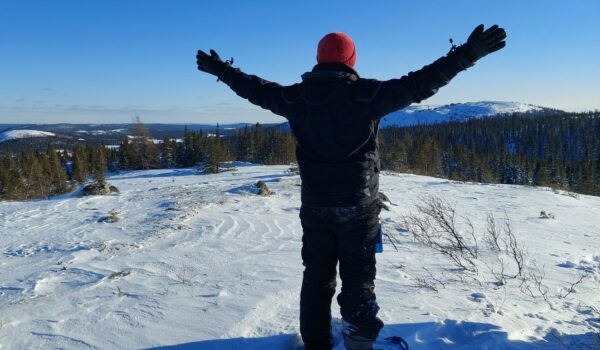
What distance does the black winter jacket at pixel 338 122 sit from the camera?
2494mm

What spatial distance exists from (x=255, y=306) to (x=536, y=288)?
121 inches

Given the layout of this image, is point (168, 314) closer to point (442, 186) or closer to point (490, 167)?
point (442, 186)

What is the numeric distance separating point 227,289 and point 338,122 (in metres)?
2.46

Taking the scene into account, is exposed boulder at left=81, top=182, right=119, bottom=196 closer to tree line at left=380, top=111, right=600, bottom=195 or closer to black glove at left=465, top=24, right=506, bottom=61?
black glove at left=465, top=24, right=506, bottom=61

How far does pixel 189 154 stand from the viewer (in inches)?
2419

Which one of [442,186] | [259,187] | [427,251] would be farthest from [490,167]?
[427,251]

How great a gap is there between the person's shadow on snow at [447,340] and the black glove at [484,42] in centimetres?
197

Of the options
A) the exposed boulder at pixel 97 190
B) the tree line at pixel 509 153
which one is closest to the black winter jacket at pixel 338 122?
the exposed boulder at pixel 97 190

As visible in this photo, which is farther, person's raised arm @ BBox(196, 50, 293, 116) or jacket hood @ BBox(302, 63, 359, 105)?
person's raised arm @ BBox(196, 50, 293, 116)

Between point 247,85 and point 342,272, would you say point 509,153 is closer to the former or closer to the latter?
point 342,272

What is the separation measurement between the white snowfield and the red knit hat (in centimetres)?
205

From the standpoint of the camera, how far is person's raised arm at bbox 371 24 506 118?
2.24 m

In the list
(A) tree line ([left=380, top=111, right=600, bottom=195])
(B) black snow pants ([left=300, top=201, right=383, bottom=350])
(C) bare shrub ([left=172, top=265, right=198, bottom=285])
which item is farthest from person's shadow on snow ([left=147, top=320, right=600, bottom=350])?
(A) tree line ([left=380, top=111, right=600, bottom=195])

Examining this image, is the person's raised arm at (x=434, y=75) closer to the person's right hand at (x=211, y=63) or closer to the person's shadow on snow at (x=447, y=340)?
the person's right hand at (x=211, y=63)
